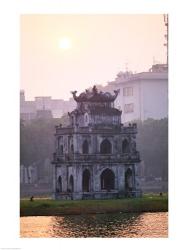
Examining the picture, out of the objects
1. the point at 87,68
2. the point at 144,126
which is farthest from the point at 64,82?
the point at 144,126

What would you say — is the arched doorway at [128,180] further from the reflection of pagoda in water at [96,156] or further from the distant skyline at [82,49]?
the distant skyline at [82,49]

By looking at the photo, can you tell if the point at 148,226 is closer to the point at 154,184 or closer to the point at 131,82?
the point at 154,184

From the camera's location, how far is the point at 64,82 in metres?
5.33

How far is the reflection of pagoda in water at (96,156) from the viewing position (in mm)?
5371

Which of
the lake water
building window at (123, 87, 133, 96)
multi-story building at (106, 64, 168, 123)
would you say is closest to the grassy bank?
the lake water

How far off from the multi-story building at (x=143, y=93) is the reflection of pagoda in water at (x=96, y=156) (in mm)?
48

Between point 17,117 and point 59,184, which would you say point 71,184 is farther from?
point 17,117

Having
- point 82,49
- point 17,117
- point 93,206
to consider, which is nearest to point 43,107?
point 17,117

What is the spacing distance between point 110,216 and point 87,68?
2.57ft

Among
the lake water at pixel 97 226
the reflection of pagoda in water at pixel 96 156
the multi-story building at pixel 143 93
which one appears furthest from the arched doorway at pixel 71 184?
the multi-story building at pixel 143 93

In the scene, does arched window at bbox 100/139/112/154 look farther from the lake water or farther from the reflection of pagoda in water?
the lake water

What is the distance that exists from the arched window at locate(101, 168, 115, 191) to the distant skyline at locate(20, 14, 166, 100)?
455mm

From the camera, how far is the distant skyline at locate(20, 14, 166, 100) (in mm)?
5297

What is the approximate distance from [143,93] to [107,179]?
0.49 m
